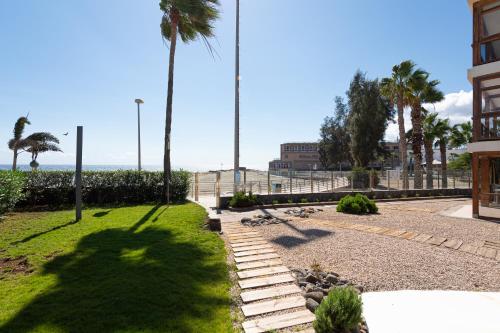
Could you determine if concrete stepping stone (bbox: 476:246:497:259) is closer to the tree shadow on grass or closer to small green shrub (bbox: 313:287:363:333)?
small green shrub (bbox: 313:287:363:333)

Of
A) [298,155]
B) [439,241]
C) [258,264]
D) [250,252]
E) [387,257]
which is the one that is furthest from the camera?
[298,155]

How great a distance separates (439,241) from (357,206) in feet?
16.0

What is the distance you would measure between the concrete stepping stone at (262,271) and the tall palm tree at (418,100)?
824 inches

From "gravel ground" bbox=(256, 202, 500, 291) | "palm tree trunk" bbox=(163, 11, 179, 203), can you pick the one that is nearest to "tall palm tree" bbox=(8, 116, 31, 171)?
"palm tree trunk" bbox=(163, 11, 179, 203)

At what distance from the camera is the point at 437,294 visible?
14.7 feet

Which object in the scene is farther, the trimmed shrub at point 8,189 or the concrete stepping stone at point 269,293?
the trimmed shrub at point 8,189

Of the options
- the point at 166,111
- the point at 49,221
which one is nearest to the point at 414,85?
the point at 166,111

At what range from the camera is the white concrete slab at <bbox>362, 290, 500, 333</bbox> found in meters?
3.56

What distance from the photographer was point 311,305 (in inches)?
160

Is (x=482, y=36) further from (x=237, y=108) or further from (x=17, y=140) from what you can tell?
(x=17, y=140)

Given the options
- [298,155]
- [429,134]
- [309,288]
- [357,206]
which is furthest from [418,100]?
[298,155]

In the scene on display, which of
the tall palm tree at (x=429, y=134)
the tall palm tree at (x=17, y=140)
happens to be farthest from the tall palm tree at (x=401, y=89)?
the tall palm tree at (x=17, y=140)

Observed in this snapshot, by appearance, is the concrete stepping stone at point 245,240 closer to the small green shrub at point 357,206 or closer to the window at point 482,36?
the small green shrub at point 357,206

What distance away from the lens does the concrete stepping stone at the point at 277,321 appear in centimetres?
357
